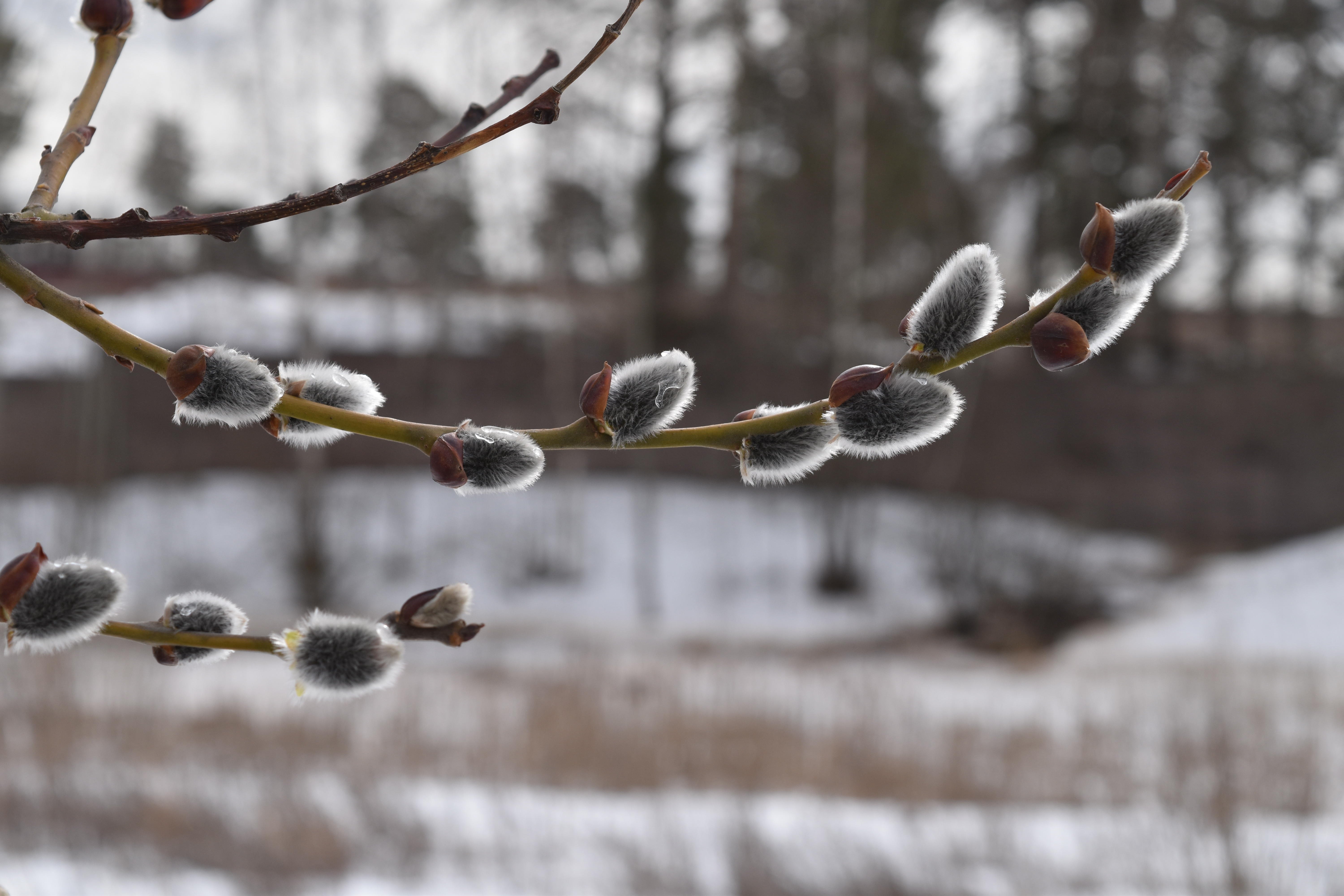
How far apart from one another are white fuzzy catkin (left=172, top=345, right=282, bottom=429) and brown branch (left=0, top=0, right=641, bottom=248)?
7 centimetres

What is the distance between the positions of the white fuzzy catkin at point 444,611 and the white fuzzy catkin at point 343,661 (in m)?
0.02

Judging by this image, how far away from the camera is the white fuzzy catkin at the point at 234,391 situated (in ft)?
1.77

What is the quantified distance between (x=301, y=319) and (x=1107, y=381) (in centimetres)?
931

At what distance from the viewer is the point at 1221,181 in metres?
14.3

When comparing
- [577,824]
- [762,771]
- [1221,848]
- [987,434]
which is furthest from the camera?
[987,434]

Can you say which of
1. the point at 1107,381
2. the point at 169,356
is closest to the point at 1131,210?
the point at 169,356

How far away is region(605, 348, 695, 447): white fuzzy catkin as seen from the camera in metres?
0.57

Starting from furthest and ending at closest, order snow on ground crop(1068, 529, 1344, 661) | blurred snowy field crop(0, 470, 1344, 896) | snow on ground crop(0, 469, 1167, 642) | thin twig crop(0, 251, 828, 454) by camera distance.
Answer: snow on ground crop(0, 469, 1167, 642), snow on ground crop(1068, 529, 1344, 661), blurred snowy field crop(0, 470, 1344, 896), thin twig crop(0, 251, 828, 454)

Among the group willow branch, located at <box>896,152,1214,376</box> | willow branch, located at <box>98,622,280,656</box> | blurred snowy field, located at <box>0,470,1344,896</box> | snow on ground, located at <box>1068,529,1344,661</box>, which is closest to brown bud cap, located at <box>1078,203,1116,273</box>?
willow branch, located at <box>896,152,1214,376</box>

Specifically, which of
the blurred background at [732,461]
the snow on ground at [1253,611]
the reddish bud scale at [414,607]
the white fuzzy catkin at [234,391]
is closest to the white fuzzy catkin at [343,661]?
the reddish bud scale at [414,607]

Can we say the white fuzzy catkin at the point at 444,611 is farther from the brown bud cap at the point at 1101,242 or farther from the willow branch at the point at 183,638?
the brown bud cap at the point at 1101,242

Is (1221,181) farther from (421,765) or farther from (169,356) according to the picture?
(169,356)

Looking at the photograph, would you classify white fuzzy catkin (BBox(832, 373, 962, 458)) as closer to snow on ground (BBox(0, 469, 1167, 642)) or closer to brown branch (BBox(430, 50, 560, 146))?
brown branch (BBox(430, 50, 560, 146))

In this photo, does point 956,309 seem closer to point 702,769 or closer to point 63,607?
point 63,607
